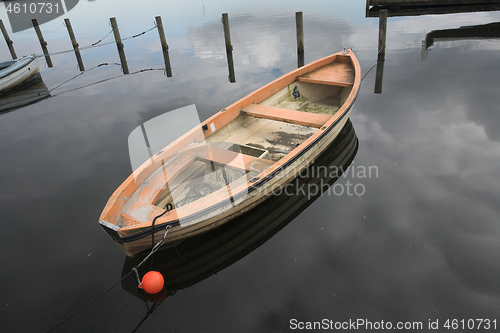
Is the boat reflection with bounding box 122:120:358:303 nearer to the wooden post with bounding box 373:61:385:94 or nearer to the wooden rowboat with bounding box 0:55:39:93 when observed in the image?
the wooden post with bounding box 373:61:385:94

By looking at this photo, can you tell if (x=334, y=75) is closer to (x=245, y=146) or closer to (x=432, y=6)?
(x=245, y=146)

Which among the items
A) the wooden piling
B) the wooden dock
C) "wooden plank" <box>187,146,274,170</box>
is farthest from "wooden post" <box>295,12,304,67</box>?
the wooden dock

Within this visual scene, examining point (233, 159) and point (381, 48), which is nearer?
point (233, 159)

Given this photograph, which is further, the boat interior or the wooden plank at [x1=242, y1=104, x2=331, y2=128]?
the wooden plank at [x1=242, y1=104, x2=331, y2=128]

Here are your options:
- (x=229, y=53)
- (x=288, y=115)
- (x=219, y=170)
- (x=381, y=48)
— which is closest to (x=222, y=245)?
(x=219, y=170)

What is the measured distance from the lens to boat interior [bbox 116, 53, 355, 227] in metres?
5.36

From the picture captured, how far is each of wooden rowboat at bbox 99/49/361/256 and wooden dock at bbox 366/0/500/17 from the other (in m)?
16.4

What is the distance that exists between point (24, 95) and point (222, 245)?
12.5 meters

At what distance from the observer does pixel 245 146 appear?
Result: 6.51m

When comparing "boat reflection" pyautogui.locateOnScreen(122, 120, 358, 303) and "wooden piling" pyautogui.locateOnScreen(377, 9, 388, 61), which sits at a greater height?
"wooden piling" pyautogui.locateOnScreen(377, 9, 388, 61)

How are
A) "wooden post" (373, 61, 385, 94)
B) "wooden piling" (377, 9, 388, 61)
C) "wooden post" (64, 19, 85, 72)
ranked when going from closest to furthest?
"wooden post" (373, 61, 385, 94) → "wooden piling" (377, 9, 388, 61) → "wooden post" (64, 19, 85, 72)

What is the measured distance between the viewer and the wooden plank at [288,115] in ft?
23.2

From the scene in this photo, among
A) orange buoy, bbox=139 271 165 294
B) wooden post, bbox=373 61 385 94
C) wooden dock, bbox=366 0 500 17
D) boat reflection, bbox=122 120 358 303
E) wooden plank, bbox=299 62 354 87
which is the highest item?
wooden dock, bbox=366 0 500 17

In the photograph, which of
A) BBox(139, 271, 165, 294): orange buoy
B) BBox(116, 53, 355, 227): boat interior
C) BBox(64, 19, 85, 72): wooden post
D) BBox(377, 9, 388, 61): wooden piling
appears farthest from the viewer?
BBox(64, 19, 85, 72): wooden post
